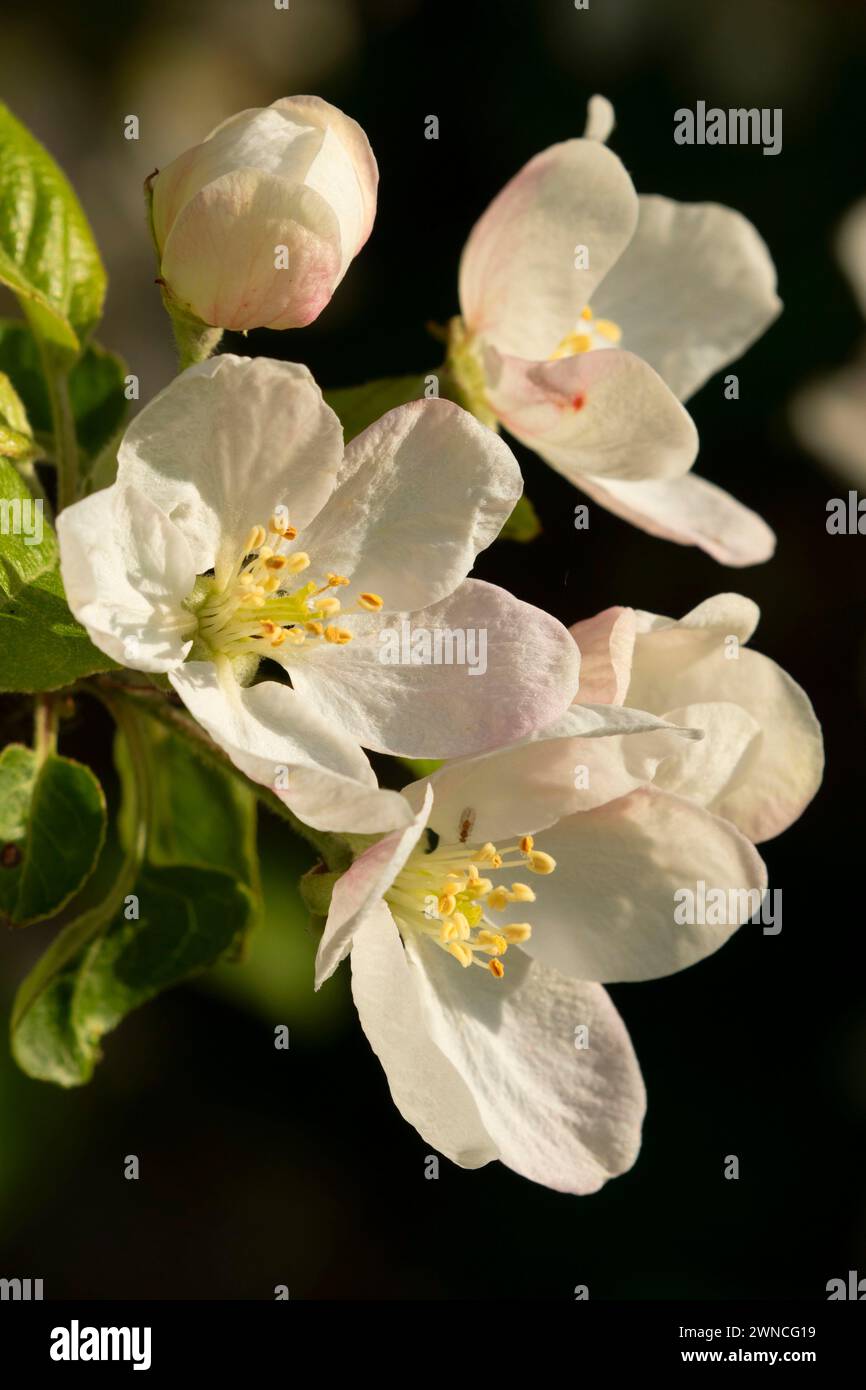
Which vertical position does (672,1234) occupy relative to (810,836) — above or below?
below

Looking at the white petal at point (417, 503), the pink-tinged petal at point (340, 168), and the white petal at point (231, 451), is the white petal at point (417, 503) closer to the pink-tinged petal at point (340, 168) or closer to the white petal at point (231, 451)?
the white petal at point (231, 451)

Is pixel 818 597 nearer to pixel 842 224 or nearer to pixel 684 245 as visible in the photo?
pixel 842 224

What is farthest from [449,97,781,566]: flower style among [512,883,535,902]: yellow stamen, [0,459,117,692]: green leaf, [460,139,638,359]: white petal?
[0,459,117,692]: green leaf

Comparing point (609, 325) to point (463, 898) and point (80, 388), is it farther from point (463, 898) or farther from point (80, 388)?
point (463, 898)

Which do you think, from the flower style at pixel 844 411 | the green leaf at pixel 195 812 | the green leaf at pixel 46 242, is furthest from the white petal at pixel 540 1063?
the flower style at pixel 844 411

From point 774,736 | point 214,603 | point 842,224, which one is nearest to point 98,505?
point 214,603

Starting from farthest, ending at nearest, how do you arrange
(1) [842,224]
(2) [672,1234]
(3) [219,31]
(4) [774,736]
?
(3) [219,31] → (1) [842,224] → (2) [672,1234] → (4) [774,736]

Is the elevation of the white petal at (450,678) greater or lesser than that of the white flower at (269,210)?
lesser
